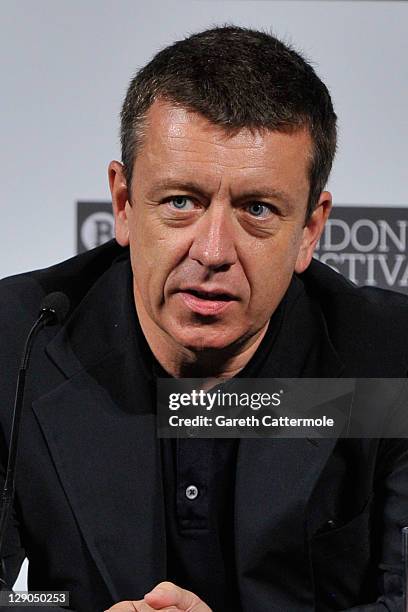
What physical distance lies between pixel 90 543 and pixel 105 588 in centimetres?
6

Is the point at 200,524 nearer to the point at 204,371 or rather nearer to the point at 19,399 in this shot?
the point at 204,371

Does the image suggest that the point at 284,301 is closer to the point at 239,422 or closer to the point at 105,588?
the point at 239,422

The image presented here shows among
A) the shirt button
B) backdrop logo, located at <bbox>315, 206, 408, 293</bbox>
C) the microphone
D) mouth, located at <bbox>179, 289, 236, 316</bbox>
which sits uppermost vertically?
backdrop logo, located at <bbox>315, 206, 408, 293</bbox>

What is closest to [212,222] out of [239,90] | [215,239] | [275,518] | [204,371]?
[215,239]

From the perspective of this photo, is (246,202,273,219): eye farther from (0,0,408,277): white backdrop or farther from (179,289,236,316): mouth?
(0,0,408,277): white backdrop

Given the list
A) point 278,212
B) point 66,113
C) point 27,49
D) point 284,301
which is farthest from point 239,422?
point 27,49

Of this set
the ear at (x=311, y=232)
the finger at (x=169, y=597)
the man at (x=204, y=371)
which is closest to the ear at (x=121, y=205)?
the man at (x=204, y=371)

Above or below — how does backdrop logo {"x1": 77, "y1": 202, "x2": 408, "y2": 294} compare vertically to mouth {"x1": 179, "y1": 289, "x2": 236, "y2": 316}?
above

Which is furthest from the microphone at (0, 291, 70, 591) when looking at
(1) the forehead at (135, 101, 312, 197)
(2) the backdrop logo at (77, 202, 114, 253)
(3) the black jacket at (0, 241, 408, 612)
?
(2) the backdrop logo at (77, 202, 114, 253)

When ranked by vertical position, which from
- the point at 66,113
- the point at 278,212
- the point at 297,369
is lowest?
the point at 297,369

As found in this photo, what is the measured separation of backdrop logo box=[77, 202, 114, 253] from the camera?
1519 millimetres

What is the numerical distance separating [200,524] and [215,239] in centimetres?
38

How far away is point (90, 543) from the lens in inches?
49.0

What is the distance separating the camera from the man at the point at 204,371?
1.18 meters
